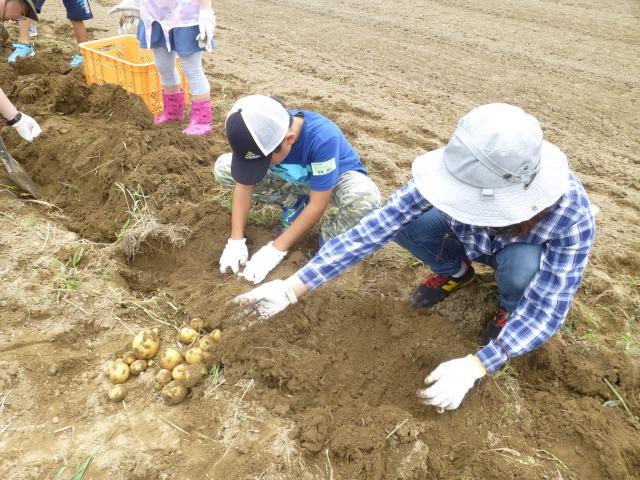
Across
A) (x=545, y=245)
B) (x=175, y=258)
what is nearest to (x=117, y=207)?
(x=175, y=258)

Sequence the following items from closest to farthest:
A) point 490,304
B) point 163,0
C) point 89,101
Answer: point 490,304 → point 163,0 → point 89,101

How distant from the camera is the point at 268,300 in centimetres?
214

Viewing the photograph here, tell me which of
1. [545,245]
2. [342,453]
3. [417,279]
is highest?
[545,245]

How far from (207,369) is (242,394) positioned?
19 cm

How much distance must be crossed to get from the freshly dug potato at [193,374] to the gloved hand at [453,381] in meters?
0.88

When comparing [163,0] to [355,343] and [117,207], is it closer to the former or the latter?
[117,207]

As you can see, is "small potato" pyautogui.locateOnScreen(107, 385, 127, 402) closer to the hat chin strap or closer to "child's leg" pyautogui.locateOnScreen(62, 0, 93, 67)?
the hat chin strap

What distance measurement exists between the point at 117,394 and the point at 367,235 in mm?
1161

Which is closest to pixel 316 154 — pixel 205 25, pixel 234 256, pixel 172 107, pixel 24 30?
pixel 234 256

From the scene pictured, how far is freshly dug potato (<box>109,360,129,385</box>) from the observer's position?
198cm

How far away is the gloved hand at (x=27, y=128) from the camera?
3.19 metres

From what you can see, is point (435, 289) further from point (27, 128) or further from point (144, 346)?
point (27, 128)

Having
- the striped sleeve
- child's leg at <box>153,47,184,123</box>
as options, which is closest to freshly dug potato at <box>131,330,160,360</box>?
the striped sleeve

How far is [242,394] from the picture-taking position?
76.9 inches
